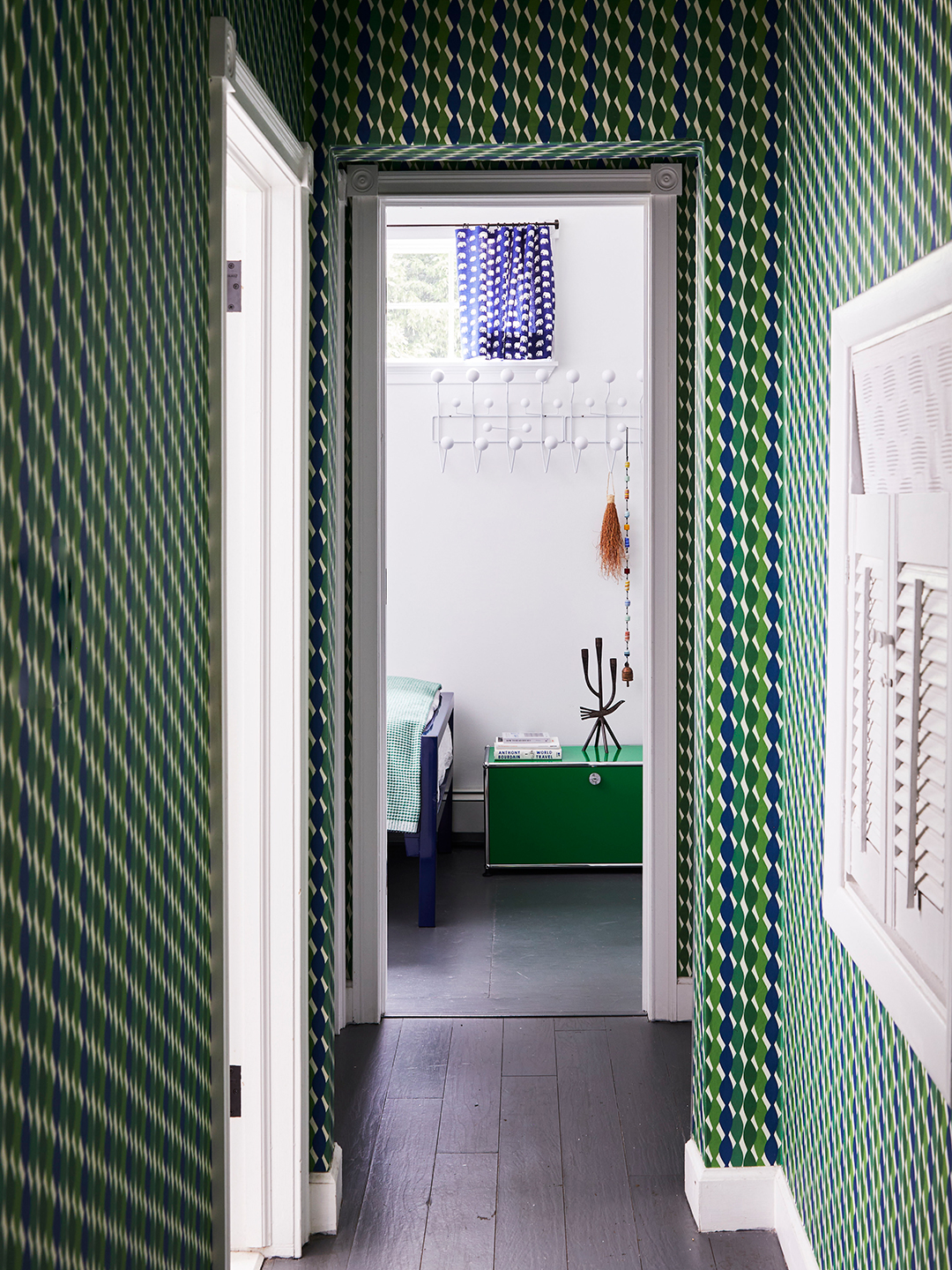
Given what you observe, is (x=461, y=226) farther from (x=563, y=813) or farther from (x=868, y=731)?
(x=868, y=731)

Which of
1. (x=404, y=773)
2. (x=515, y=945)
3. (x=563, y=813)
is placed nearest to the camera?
(x=515, y=945)

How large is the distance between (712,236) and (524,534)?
327cm

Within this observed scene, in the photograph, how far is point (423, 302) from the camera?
5691 millimetres

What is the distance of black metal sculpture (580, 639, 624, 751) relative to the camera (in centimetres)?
536

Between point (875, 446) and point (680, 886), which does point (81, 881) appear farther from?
point (680, 886)

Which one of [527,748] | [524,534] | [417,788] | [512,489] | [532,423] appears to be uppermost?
[532,423]

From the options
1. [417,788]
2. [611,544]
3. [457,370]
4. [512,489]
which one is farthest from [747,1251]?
[457,370]

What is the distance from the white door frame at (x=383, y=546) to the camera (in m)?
3.37

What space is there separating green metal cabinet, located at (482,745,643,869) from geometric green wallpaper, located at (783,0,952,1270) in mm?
2630

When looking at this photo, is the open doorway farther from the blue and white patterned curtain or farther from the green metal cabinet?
the green metal cabinet

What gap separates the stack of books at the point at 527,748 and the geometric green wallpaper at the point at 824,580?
268 centimetres

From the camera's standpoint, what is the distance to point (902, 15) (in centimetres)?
161

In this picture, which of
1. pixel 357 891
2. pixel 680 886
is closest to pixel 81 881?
pixel 357 891

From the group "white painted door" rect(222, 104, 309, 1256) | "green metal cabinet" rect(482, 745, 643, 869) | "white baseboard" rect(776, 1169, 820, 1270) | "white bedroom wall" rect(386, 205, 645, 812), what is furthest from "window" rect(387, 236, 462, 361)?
"white baseboard" rect(776, 1169, 820, 1270)
